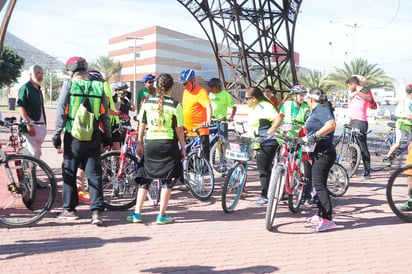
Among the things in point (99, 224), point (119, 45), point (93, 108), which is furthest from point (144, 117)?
point (119, 45)

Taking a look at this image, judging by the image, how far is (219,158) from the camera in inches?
319

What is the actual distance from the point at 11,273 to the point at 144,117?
2317 millimetres

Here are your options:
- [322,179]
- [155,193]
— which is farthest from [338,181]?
[155,193]

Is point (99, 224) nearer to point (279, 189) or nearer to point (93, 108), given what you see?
point (93, 108)

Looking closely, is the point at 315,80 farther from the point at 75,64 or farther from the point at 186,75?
the point at 75,64

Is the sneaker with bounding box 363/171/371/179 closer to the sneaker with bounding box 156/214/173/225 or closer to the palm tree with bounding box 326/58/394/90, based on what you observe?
the sneaker with bounding box 156/214/173/225

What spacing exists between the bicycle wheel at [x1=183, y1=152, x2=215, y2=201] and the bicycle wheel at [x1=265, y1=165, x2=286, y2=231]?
5.13 ft

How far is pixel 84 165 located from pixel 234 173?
6.60ft

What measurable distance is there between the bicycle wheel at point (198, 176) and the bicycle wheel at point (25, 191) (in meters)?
2.15

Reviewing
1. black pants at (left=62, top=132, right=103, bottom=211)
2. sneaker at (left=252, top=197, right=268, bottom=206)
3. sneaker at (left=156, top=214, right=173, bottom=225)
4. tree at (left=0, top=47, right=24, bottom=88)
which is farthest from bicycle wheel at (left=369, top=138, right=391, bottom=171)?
tree at (left=0, top=47, right=24, bottom=88)

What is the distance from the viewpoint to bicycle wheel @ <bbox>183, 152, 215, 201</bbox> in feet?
21.4

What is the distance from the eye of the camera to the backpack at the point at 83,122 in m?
5.00

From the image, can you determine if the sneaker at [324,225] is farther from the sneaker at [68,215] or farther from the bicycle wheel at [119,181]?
the sneaker at [68,215]

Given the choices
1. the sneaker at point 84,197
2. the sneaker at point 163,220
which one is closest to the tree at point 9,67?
the sneaker at point 84,197
